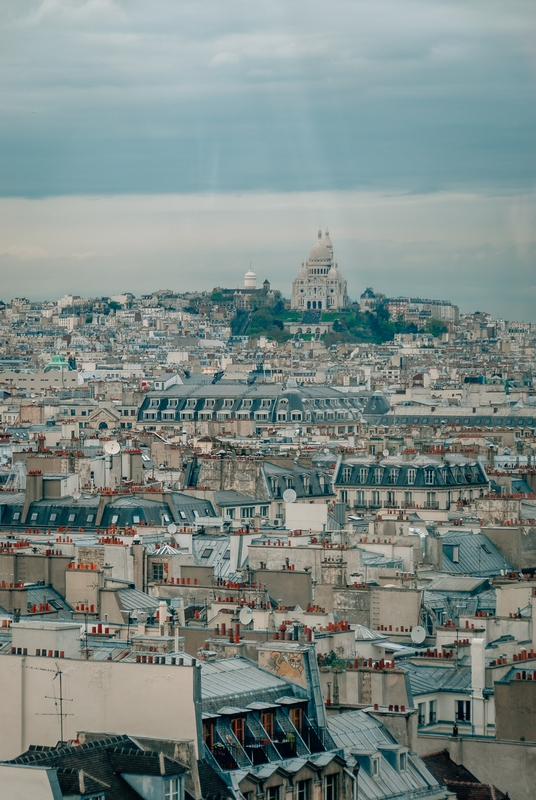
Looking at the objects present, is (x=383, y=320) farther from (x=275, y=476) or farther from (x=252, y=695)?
(x=252, y=695)

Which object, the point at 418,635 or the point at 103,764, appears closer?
the point at 103,764

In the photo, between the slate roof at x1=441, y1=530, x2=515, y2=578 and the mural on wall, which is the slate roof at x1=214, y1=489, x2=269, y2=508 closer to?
the slate roof at x1=441, y1=530, x2=515, y2=578

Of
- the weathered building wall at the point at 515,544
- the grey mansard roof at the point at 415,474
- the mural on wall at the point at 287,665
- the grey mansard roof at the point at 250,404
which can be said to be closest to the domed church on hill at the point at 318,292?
the grey mansard roof at the point at 250,404

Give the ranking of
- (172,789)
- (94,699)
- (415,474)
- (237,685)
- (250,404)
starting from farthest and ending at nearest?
(250,404), (415,474), (237,685), (94,699), (172,789)

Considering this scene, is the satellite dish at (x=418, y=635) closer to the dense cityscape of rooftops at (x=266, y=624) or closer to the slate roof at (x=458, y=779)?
the dense cityscape of rooftops at (x=266, y=624)

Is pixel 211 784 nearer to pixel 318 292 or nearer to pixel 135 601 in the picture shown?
pixel 135 601

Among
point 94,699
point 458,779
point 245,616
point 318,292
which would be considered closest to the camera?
point 94,699

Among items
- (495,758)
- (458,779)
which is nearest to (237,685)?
(458,779)
